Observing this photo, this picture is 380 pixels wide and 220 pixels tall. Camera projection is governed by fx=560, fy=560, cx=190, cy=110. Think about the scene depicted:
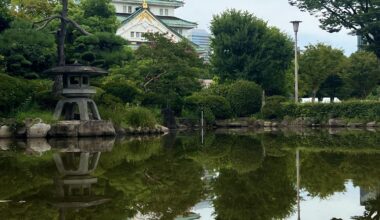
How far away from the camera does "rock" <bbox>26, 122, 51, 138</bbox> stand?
21.1 metres

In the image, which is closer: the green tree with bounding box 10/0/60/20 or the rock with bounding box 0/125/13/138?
the rock with bounding box 0/125/13/138

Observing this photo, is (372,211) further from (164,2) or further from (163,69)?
(164,2)

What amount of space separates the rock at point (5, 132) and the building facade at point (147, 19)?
99.2ft

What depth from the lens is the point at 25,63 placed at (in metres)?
25.4

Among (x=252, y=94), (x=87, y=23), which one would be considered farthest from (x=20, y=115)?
(x=252, y=94)

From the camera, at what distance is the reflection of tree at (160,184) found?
6.25 m

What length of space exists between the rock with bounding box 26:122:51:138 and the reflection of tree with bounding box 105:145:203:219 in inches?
399

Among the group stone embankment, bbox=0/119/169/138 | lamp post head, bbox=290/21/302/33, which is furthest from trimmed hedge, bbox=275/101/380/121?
stone embankment, bbox=0/119/169/138

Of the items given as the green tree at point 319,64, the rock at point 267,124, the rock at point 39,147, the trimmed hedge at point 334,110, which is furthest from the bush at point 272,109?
the rock at point 39,147

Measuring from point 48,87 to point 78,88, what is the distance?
3.46 metres

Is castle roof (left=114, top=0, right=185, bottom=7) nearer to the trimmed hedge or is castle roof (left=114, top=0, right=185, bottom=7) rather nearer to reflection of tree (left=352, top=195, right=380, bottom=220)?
the trimmed hedge

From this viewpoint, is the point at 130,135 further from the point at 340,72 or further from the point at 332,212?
the point at 340,72

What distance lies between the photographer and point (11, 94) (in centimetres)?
2169

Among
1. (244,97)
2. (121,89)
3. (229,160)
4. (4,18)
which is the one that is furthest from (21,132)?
(244,97)
